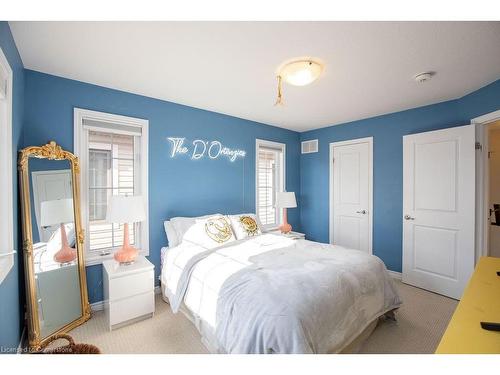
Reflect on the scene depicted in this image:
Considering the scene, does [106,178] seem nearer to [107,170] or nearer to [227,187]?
[107,170]

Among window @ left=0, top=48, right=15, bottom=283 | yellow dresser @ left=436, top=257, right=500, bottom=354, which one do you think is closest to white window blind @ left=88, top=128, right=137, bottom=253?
window @ left=0, top=48, right=15, bottom=283

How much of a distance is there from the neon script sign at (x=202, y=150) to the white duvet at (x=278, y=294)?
1250mm

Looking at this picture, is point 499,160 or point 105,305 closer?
point 105,305

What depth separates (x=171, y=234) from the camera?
2.68 metres

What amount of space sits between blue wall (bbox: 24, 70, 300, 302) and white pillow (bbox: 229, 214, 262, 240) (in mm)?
476

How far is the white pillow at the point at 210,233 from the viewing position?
256 centimetres

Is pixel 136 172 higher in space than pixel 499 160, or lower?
lower

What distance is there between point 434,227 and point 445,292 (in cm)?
78

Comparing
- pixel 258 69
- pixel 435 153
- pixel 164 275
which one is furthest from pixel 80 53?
pixel 435 153

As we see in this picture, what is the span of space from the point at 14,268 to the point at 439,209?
14.0 feet

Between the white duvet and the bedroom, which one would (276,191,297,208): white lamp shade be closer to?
the bedroom

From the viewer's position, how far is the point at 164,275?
2.53 meters
